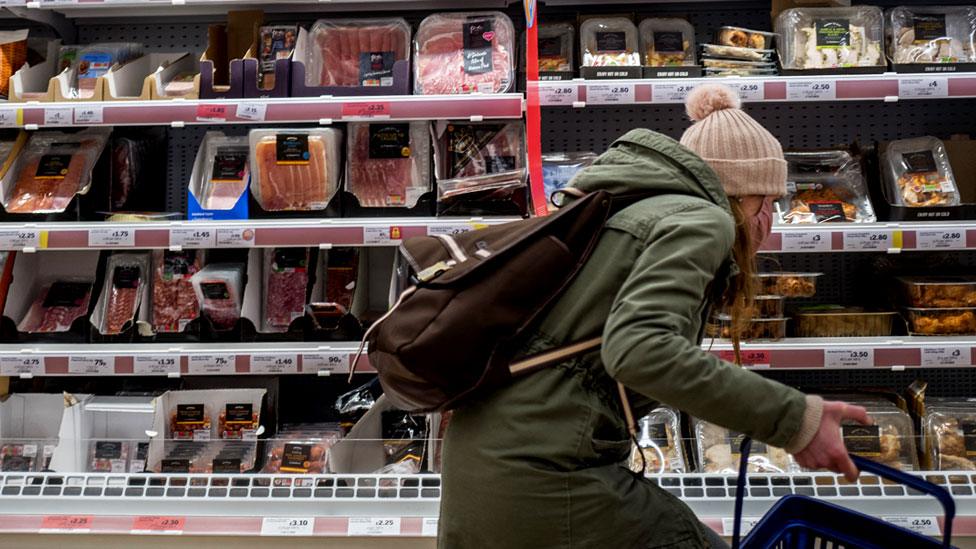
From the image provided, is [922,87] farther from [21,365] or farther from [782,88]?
[21,365]

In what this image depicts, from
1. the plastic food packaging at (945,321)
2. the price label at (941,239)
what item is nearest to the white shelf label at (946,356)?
the plastic food packaging at (945,321)

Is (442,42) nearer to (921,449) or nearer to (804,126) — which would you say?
(804,126)

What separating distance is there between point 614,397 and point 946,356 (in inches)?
73.0

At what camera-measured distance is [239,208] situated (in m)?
3.06

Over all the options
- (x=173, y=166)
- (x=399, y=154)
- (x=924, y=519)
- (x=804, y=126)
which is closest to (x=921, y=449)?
(x=924, y=519)

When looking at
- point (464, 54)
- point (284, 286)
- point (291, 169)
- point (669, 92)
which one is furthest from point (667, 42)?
point (284, 286)

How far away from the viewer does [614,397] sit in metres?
1.52

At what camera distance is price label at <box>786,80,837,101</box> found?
2904 mm

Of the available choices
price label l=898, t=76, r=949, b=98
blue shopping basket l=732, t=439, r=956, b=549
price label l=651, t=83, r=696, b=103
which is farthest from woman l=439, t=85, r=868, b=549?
price label l=898, t=76, r=949, b=98

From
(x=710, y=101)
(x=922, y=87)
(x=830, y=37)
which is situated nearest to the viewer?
(x=710, y=101)

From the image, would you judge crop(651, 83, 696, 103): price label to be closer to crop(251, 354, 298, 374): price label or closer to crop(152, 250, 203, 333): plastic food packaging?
crop(251, 354, 298, 374): price label

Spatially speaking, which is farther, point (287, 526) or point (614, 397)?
point (287, 526)

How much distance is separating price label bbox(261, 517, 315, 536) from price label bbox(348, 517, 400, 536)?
119 millimetres

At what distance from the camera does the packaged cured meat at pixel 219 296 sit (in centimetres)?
316
